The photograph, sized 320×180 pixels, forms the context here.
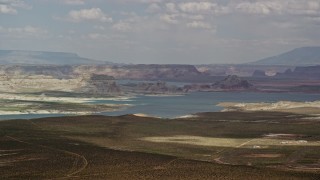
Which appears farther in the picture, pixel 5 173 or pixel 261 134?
pixel 261 134

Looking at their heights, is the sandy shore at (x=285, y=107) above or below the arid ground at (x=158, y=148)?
below

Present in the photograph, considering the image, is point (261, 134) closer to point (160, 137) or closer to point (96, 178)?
point (160, 137)

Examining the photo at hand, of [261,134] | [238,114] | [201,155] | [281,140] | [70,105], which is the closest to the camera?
[201,155]

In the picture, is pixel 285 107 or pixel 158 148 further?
pixel 285 107

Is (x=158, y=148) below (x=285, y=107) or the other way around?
the other way around

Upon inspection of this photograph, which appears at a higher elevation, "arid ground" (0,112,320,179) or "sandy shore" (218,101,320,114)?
"arid ground" (0,112,320,179)

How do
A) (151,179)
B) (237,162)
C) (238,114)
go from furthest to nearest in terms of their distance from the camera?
(238,114) < (237,162) < (151,179)

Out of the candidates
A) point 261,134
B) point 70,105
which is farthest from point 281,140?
point 70,105

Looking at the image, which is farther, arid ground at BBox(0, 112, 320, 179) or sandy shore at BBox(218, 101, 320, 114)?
sandy shore at BBox(218, 101, 320, 114)

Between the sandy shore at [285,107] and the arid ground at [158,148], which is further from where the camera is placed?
the sandy shore at [285,107]
